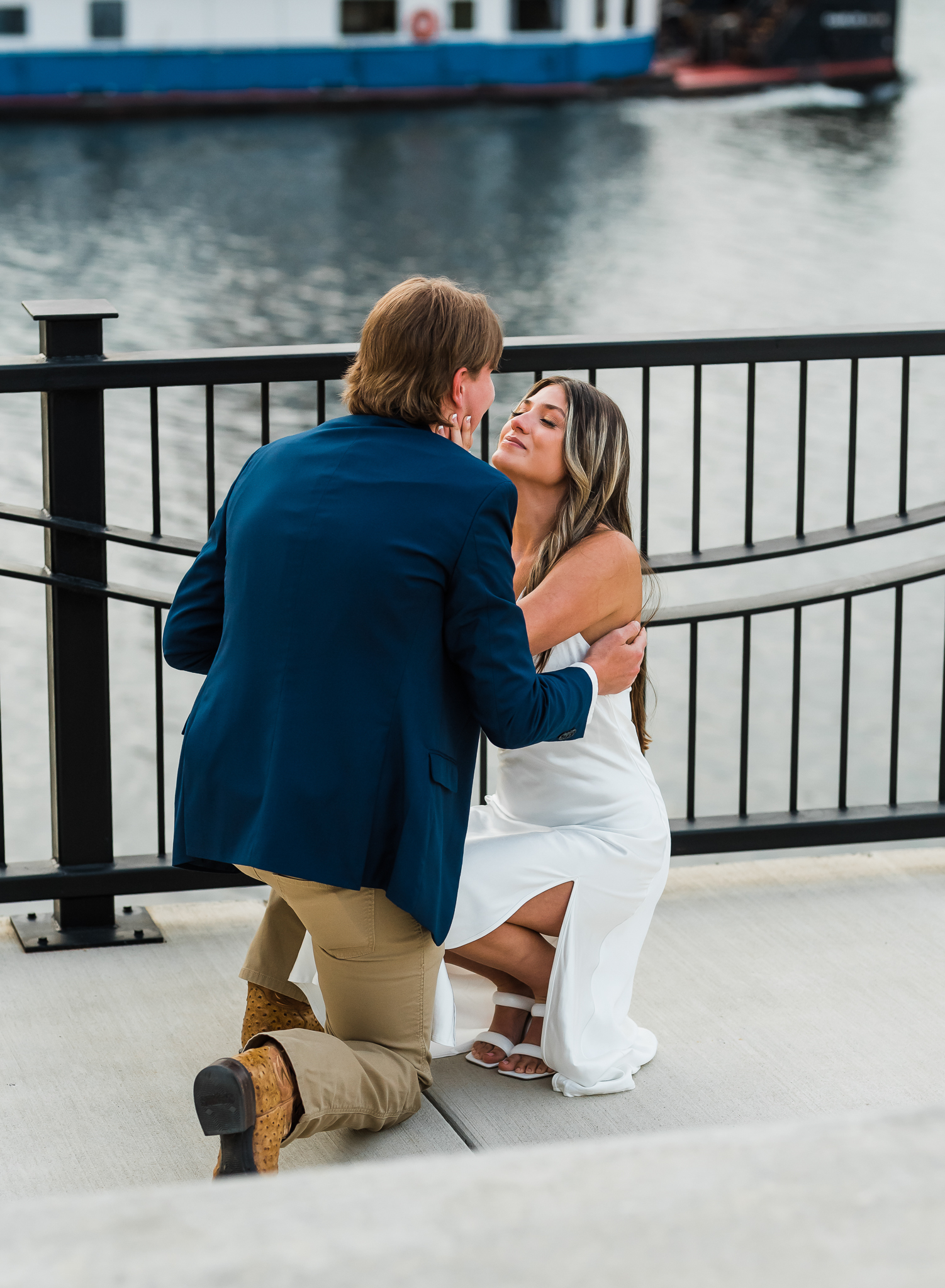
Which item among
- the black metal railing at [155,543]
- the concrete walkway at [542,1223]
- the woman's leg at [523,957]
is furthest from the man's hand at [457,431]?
the concrete walkway at [542,1223]

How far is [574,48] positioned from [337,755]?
40.7 m

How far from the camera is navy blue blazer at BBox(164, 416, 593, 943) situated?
208 centimetres

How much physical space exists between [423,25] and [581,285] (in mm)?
17052

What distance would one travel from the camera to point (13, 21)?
3500 centimetres

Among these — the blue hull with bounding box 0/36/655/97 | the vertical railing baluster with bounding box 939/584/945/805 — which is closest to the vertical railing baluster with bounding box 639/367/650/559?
the vertical railing baluster with bounding box 939/584/945/805

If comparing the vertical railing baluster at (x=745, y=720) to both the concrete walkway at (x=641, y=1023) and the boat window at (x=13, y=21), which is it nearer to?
the concrete walkway at (x=641, y=1023)

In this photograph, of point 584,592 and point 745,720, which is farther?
point 745,720

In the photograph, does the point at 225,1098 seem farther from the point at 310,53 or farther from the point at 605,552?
the point at 310,53

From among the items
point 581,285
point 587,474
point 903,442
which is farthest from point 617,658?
point 581,285

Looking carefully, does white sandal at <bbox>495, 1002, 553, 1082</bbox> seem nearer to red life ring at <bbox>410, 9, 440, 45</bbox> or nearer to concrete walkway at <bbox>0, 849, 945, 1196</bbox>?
concrete walkway at <bbox>0, 849, 945, 1196</bbox>

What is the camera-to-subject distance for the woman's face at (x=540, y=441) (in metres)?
2.46

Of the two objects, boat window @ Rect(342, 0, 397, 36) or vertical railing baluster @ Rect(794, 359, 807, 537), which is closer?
vertical railing baluster @ Rect(794, 359, 807, 537)

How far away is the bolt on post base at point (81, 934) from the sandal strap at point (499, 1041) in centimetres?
75

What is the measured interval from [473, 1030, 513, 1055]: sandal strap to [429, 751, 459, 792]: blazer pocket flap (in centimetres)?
60
